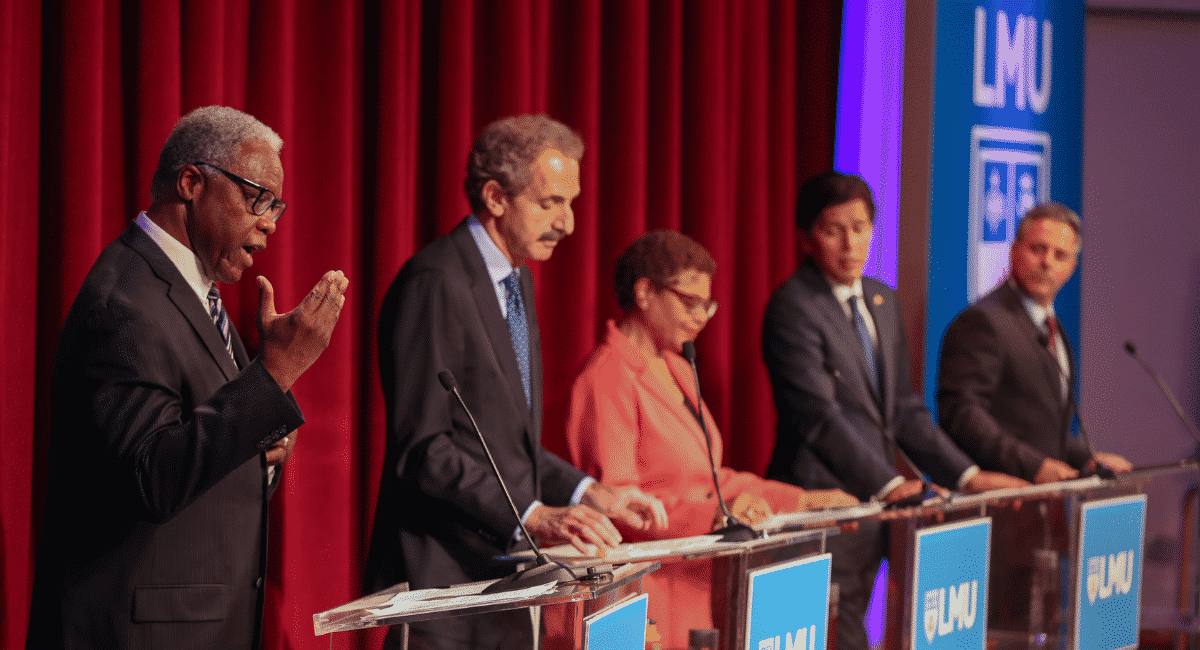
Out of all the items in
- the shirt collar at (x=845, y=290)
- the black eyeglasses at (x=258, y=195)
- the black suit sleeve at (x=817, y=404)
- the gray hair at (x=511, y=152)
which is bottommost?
the black suit sleeve at (x=817, y=404)

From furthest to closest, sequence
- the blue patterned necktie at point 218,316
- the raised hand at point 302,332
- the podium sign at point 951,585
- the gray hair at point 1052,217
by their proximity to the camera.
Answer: the gray hair at point 1052,217 → the podium sign at point 951,585 → the blue patterned necktie at point 218,316 → the raised hand at point 302,332

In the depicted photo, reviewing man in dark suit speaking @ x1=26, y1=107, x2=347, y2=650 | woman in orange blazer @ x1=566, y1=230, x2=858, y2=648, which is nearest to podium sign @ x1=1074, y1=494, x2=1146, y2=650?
woman in orange blazer @ x1=566, y1=230, x2=858, y2=648

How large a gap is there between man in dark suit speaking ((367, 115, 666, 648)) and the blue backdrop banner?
1995 mm

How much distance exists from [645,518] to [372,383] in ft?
4.11

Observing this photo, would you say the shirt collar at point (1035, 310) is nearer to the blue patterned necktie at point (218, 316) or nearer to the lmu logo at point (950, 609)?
the lmu logo at point (950, 609)

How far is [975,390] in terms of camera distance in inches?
145

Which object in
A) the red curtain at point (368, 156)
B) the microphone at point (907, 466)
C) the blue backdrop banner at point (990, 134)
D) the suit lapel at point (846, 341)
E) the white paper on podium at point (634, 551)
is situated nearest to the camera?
the white paper on podium at point (634, 551)

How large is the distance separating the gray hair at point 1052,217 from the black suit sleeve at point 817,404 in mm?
1158

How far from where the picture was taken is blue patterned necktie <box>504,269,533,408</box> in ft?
7.98

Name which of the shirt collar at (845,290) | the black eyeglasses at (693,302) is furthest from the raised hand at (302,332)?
the shirt collar at (845,290)

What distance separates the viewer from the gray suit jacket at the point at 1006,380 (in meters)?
3.68

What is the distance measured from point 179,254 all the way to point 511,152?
90cm

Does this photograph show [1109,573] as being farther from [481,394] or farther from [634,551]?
[481,394]

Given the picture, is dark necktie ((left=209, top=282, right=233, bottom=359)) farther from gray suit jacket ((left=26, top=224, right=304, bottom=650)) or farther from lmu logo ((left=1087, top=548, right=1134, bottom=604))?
lmu logo ((left=1087, top=548, right=1134, bottom=604))
